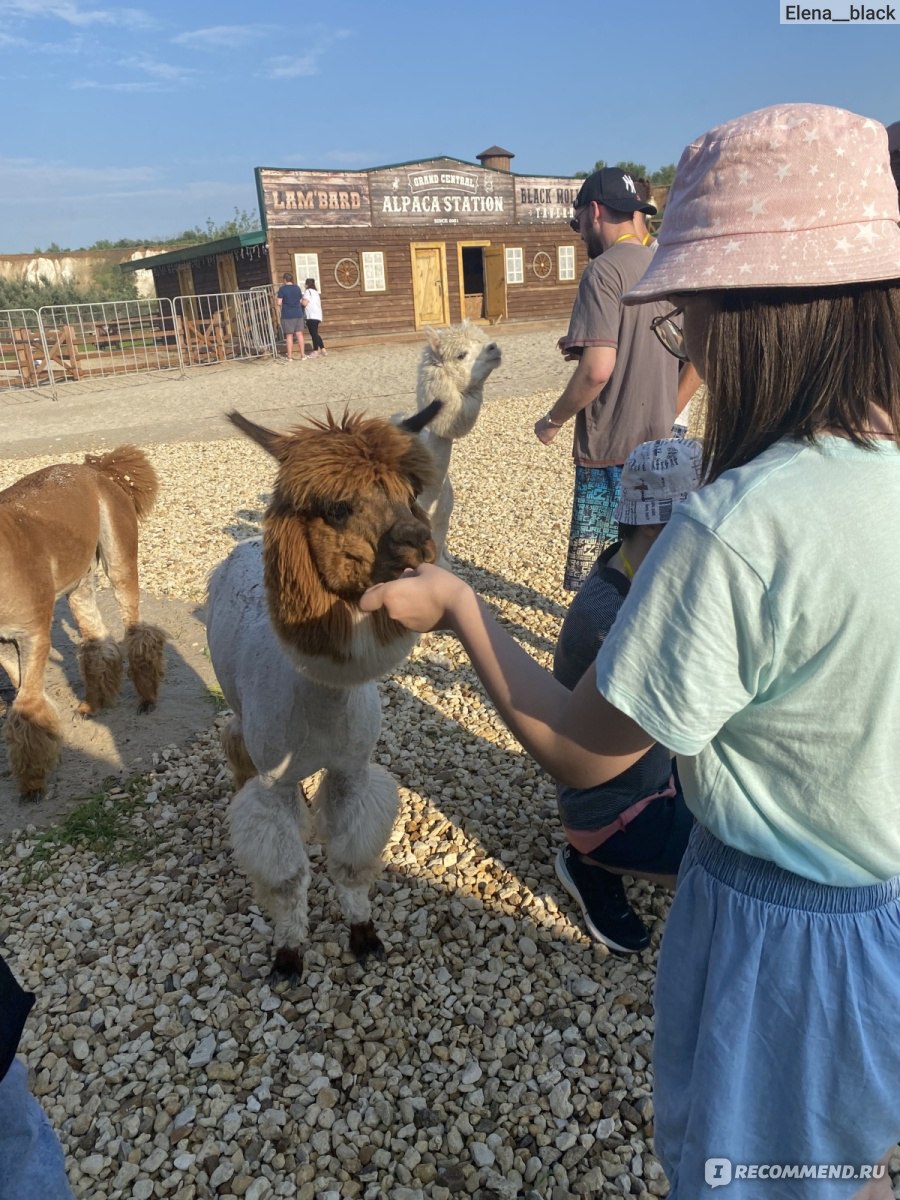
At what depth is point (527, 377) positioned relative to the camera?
53.8 feet

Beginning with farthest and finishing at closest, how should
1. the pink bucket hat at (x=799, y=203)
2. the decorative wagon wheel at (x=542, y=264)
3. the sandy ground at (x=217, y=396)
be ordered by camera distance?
the decorative wagon wheel at (x=542, y=264)
the sandy ground at (x=217, y=396)
the pink bucket hat at (x=799, y=203)

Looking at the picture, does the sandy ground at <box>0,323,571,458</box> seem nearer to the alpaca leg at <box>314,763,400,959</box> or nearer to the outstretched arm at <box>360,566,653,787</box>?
the alpaca leg at <box>314,763,400,959</box>

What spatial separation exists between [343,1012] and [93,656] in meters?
2.70

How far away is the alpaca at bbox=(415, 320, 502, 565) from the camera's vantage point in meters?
5.55

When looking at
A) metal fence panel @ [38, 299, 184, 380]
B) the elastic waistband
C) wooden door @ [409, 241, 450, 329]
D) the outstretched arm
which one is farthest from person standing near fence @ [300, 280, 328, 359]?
the elastic waistband

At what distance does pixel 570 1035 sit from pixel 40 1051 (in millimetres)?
1747

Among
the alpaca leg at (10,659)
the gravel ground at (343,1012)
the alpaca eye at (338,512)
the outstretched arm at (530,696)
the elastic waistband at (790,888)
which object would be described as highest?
the alpaca eye at (338,512)

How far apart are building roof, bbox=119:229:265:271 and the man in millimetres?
20702

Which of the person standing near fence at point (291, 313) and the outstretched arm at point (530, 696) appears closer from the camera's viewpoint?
the outstretched arm at point (530, 696)

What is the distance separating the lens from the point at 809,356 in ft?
3.36

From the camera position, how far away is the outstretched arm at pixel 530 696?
1157 mm

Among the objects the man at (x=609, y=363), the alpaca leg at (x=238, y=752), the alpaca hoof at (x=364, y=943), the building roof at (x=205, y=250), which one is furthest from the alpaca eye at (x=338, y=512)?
the building roof at (x=205, y=250)

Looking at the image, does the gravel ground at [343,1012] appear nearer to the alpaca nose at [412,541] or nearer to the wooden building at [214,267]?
the alpaca nose at [412,541]

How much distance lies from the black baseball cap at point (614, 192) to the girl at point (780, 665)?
9.93ft
